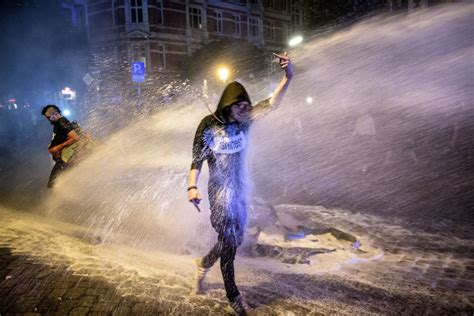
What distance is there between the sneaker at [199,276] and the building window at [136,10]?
3418cm

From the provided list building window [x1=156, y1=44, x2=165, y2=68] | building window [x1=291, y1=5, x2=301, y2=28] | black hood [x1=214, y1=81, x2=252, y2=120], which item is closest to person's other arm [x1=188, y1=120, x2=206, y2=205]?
black hood [x1=214, y1=81, x2=252, y2=120]

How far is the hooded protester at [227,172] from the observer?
349 centimetres

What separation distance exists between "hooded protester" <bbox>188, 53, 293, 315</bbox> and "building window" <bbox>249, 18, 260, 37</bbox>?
42.3m

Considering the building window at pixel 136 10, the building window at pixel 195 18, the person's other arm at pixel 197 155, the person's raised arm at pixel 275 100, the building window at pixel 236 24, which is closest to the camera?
the person's other arm at pixel 197 155

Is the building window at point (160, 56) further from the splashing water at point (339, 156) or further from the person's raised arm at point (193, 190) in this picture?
the person's raised arm at point (193, 190)

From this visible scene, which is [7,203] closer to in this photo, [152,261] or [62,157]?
[62,157]

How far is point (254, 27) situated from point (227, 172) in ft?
143

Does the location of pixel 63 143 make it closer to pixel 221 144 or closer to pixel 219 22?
pixel 221 144

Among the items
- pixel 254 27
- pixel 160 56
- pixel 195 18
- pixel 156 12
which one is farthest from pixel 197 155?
pixel 254 27

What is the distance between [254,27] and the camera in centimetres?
4403

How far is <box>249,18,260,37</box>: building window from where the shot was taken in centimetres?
4331

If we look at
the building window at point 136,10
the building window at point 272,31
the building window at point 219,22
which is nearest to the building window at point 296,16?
the building window at point 272,31

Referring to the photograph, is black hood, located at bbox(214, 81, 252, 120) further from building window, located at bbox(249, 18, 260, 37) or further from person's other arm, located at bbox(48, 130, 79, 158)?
building window, located at bbox(249, 18, 260, 37)

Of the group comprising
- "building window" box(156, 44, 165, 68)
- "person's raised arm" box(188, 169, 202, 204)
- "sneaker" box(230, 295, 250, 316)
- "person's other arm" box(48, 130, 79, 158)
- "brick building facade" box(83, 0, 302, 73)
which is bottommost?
"sneaker" box(230, 295, 250, 316)
